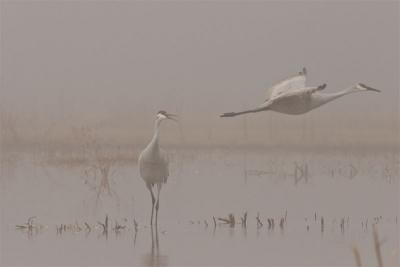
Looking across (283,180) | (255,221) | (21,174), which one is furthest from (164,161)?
(21,174)

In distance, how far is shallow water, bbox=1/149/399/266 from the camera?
10883 millimetres

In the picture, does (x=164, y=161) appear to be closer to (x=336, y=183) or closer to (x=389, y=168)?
(x=336, y=183)

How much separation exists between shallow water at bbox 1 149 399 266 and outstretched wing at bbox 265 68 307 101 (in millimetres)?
1472

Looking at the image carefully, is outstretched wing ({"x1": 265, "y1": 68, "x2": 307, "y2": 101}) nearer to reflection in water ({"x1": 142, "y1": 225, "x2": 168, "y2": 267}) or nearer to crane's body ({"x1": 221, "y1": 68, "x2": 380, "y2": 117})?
crane's body ({"x1": 221, "y1": 68, "x2": 380, "y2": 117})

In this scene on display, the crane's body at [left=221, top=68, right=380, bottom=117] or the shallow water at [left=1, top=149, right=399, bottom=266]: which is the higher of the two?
the crane's body at [left=221, top=68, right=380, bottom=117]

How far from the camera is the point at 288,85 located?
11.4m

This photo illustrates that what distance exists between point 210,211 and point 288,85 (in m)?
3.38

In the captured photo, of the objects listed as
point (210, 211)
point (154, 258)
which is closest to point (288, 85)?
point (154, 258)

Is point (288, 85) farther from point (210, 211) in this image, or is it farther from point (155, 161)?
point (210, 211)

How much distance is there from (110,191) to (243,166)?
5.17 metres

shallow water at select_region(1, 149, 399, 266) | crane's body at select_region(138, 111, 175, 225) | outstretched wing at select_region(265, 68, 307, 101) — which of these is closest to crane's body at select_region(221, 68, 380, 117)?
outstretched wing at select_region(265, 68, 307, 101)

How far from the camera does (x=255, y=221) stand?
1325 centimetres

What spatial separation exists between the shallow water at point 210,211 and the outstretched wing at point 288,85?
4.83 ft

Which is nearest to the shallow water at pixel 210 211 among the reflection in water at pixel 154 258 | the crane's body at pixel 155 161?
the reflection in water at pixel 154 258
